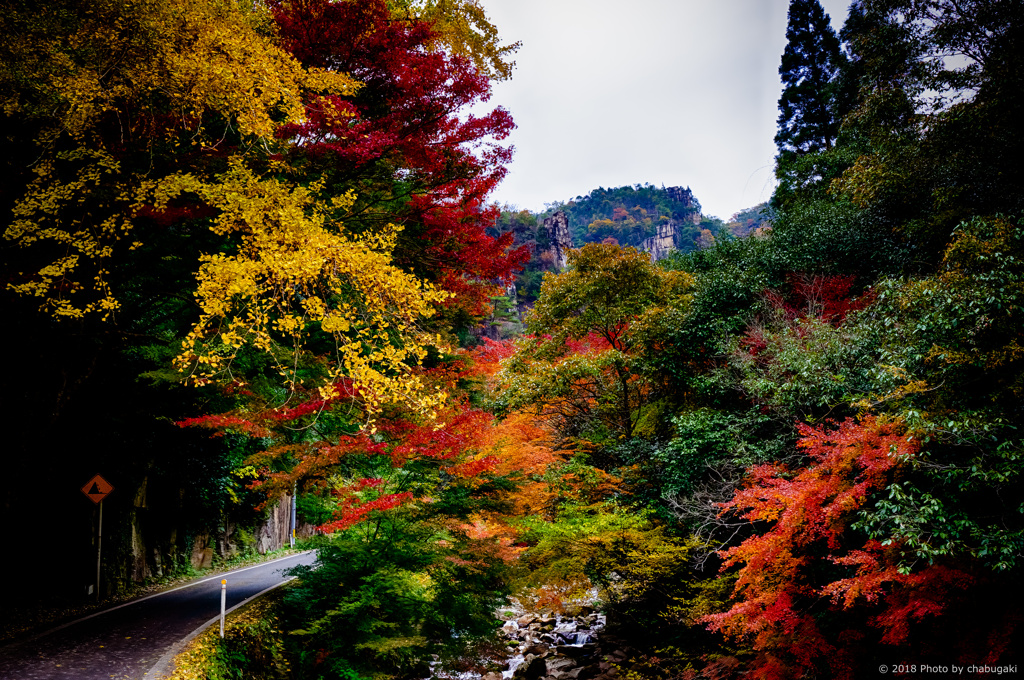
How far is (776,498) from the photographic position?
7.95 metres

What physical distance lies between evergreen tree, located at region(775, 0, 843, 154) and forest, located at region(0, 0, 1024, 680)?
9.02 metres

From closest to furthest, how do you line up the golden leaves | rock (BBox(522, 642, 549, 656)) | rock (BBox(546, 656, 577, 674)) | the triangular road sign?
the golden leaves
the triangular road sign
rock (BBox(546, 656, 577, 674))
rock (BBox(522, 642, 549, 656))

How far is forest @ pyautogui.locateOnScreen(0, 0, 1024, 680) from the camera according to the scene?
6.16 meters

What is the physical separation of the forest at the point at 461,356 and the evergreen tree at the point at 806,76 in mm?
9021

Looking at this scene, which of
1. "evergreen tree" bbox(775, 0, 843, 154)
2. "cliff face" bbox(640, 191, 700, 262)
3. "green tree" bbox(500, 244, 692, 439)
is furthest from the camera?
"cliff face" bbox(640, 191, 700, 262)

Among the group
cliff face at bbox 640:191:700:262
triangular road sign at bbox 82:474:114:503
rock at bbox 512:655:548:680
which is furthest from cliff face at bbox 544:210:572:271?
triangular road sign at bbox 82:474:114:503

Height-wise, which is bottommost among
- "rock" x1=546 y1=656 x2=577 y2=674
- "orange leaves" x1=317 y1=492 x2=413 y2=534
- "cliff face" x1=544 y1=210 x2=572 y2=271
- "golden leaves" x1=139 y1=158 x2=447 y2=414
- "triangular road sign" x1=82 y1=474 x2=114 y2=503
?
"rock" x1=546 y1=656 x2=577 y2=674

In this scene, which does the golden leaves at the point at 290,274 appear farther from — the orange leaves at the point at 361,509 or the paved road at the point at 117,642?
the paved road at the point at 117,642

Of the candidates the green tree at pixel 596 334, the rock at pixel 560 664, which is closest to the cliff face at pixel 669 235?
the green tree at pixel 596 334

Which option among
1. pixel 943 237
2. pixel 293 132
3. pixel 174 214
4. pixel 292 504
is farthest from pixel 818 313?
pixel 292 504

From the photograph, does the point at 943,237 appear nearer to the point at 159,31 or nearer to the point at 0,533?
the point at 159,31

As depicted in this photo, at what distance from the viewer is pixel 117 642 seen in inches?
307

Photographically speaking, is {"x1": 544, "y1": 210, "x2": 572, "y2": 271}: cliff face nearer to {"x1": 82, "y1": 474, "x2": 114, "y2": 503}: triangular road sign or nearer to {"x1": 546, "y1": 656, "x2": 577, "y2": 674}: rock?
{"x1": 546, "y1": 656, "x2": 577, "y2": 674}: rock

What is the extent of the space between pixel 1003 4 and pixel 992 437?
7523 mm
